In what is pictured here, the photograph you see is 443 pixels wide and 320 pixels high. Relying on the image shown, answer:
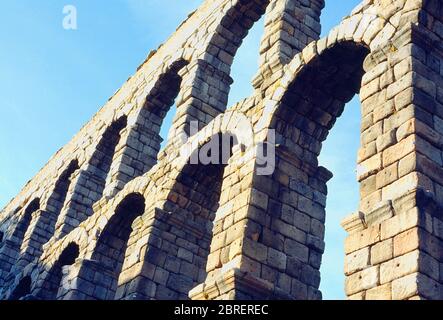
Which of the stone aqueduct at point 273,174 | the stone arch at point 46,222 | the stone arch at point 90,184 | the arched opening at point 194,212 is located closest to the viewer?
the stone aqueduct at point 273,174

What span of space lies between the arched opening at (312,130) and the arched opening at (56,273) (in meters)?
7.16

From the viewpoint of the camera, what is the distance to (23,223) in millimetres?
21125

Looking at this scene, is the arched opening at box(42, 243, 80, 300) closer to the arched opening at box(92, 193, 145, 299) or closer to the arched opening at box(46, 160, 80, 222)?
the arched opening at box(92, 193, 145, 299)

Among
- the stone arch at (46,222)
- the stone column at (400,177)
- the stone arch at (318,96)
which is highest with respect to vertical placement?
the stone arch at (46,222)

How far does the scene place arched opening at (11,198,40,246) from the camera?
20625 mm

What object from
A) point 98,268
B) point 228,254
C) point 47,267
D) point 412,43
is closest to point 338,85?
point 412,43

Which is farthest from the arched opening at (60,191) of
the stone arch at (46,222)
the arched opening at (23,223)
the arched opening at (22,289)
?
the arched opening at (22,289)

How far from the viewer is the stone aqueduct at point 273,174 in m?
5.75

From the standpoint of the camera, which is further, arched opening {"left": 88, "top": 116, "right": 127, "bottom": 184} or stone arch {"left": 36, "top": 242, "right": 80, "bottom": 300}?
arched opening {"left": 88, "top": 116, "right": 127, "bottom": 184}

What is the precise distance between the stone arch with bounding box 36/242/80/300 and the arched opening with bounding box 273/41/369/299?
7124 millimetres

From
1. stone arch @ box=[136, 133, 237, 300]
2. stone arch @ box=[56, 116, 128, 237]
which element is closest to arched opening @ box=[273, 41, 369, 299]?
stone arch @ box=[136, 133, 237, 300]

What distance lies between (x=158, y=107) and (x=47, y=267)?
496 cm

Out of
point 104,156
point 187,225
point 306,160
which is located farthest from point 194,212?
point 104,156

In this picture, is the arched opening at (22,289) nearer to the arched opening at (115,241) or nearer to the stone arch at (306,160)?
the arched opening at (115,241)
